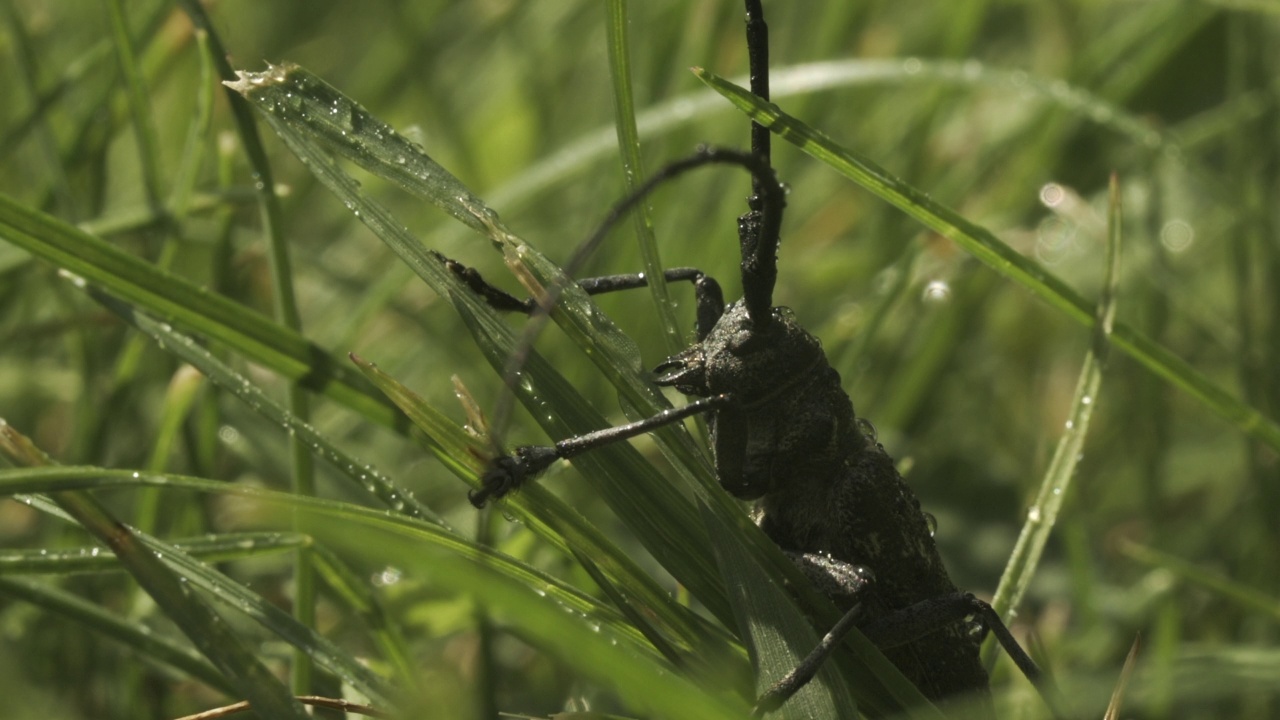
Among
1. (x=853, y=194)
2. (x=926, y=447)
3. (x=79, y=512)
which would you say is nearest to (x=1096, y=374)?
(x=926, y=447)

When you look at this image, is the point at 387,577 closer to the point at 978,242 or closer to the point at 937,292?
the point at 978,242

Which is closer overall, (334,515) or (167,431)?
(334,515)

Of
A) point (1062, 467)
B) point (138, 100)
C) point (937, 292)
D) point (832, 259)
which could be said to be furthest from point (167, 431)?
point (832, 259)

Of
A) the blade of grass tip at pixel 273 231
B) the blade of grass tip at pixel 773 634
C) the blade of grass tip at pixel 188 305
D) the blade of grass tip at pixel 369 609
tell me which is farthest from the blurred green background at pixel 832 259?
the blade of grass tip at pixel 773 634

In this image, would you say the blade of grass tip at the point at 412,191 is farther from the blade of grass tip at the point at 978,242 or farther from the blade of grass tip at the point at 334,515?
the blade of grass tip at the point at 978,242

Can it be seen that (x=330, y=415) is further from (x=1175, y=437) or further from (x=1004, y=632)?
(x=1175, y=437)

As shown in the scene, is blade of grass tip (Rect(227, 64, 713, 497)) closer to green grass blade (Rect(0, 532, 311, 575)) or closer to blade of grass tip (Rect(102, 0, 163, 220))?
green grass blade (Rect(0, 532, 311, 575))
